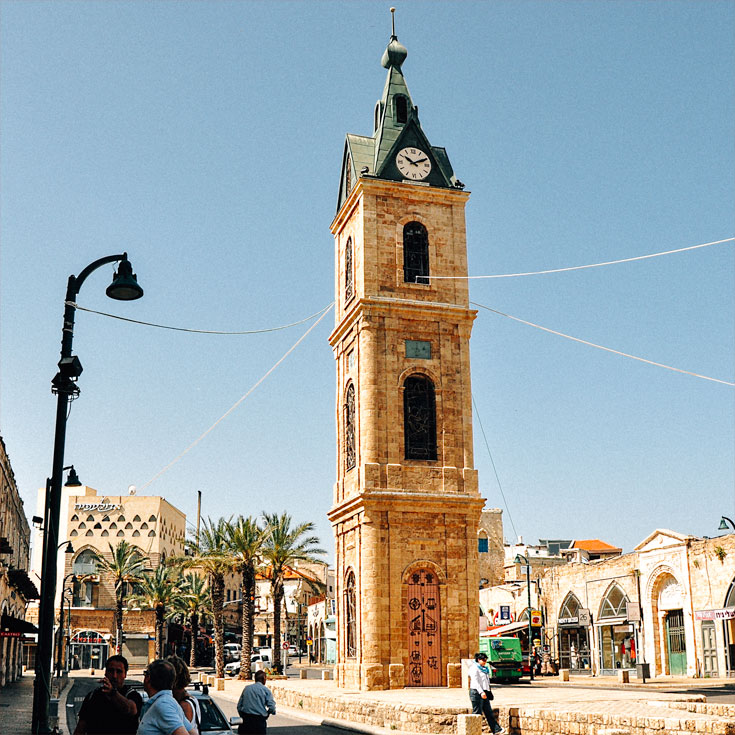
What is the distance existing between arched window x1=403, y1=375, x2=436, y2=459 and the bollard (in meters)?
14.7

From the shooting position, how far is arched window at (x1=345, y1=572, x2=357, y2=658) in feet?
105

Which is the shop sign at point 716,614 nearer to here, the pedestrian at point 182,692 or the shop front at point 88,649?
the pedestrian at point 182,692

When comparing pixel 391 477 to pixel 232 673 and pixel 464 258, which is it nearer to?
pixel 464 258

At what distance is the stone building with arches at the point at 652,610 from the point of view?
1569 inches

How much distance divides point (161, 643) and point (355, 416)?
57488mm

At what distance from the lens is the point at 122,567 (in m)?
76.4

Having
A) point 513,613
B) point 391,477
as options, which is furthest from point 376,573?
point 513,613

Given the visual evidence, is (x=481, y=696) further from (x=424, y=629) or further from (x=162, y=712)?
(x=162, y=712)

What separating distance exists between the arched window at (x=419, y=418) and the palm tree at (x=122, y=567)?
1846 inches

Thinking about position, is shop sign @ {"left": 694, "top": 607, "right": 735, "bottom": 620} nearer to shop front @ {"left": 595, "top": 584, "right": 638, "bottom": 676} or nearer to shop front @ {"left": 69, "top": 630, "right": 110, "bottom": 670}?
shop front @ {"left": 595, "top": 584, "right": 638, "bottom": 676}

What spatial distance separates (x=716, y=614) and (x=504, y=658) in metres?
9.77

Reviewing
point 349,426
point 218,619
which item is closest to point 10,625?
point 218,619

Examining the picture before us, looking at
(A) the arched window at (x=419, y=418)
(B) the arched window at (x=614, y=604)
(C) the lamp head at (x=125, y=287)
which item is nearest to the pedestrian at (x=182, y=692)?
(C) the lamp head at (x=125, y=287)

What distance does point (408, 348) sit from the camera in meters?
33.3
